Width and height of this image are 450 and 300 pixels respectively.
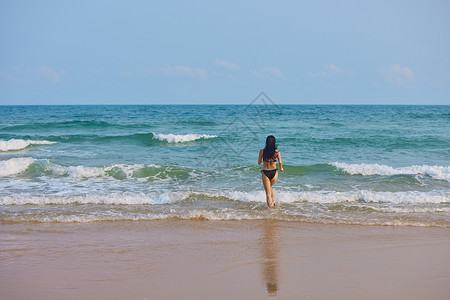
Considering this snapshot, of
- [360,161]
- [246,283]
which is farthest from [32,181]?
[360,161]

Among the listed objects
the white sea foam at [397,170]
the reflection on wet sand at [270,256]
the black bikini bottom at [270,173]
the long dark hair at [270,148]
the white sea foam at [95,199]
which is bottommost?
the reflection on wet sand at [270,256]

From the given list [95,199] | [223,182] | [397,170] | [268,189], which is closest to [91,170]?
[95,199]

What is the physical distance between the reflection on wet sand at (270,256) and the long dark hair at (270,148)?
4.54ft

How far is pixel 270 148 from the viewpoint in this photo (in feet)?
23.4

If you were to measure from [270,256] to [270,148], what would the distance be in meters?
2.78

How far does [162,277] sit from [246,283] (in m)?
0.96

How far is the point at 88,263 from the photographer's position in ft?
15.0

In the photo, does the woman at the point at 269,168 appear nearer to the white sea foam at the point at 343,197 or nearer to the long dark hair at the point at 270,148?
the long dark hair at the point at 270,148

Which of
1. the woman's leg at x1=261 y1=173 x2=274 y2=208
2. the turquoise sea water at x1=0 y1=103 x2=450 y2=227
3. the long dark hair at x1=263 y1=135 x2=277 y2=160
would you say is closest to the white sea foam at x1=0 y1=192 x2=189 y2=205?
the turquoise sea water at x1=0 y1=103 x2=450 y2=227

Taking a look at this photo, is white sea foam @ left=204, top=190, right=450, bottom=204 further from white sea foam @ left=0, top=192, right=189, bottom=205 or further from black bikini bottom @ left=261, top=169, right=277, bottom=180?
white sea foam @ left=0, top=192, right=189, bottom=205

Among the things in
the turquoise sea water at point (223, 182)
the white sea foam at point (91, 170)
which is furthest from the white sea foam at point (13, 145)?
the white sea foam at point (91, 170)

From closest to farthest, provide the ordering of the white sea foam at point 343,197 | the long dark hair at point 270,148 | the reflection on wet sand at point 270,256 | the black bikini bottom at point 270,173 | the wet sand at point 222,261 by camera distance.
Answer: the wet sand at point 222,261 < the reflection on wet sand at point 270,256 < the long dark hair at point 270,148 < the black bikini bottom at point 270,173 < the white sea foam at point 343,197

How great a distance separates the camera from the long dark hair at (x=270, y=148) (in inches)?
279

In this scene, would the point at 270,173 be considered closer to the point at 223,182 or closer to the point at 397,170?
the point at 223,182
